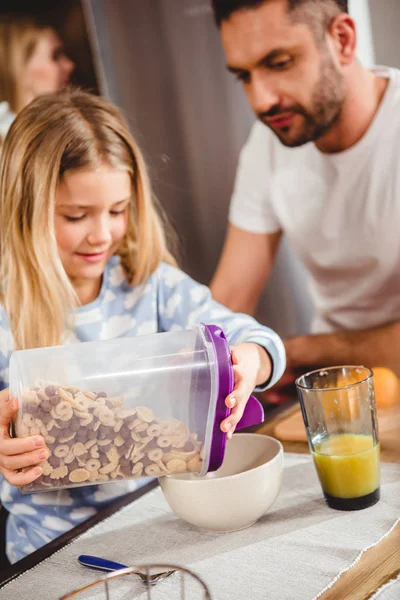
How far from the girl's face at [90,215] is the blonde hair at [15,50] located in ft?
2.77

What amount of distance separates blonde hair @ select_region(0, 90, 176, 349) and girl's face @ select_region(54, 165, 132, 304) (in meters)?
0.02

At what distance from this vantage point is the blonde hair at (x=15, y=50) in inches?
72.7

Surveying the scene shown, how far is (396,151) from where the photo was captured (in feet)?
5.23

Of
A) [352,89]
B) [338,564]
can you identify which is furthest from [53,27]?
[338,564]

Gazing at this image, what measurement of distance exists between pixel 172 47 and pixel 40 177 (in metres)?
0.88

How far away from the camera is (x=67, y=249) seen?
115 centimetres

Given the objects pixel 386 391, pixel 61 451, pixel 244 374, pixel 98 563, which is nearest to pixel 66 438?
pixel 61 451

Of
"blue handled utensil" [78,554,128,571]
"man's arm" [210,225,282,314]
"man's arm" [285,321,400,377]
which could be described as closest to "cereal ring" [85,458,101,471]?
"blue handled utensil" [78,554,128,571]

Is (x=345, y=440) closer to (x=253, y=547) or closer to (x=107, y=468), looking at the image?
(x=253, y=547)

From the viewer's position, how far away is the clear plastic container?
0.77 metres

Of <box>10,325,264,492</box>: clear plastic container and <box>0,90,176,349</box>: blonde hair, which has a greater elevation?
<box>0,90,176,349</box>: blonde hair

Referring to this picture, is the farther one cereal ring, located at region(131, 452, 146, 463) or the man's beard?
the man's beard

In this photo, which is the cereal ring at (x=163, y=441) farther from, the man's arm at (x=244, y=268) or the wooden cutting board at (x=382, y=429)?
the man's arm at (x=244, y=268)

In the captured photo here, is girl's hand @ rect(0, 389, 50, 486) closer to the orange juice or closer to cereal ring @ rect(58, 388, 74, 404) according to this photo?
cereal ring @ rect(58, 388, 74, 404)
